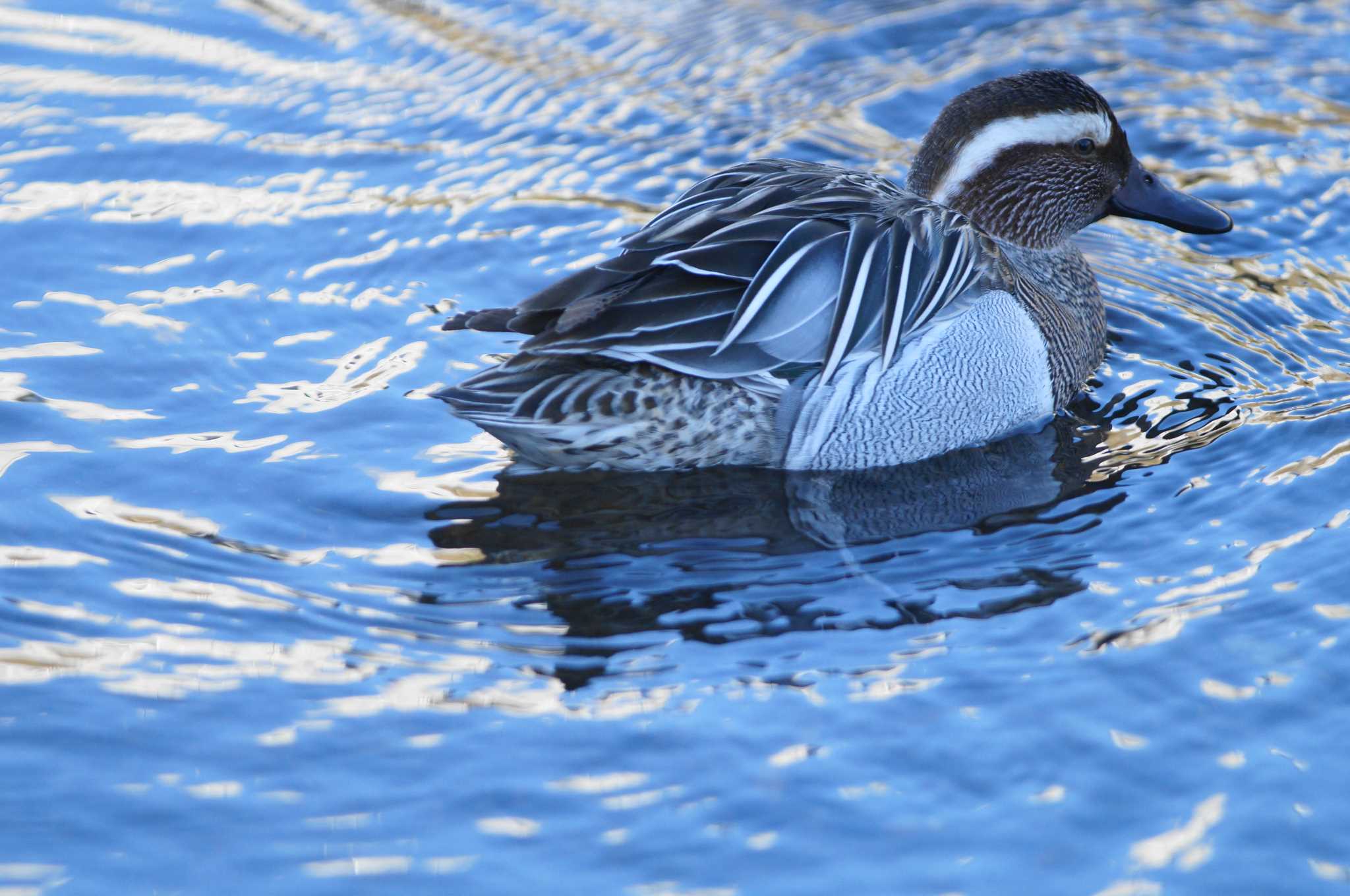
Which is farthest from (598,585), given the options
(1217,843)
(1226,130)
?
(1226,130)

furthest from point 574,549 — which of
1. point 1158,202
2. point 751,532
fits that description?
point 1158,202

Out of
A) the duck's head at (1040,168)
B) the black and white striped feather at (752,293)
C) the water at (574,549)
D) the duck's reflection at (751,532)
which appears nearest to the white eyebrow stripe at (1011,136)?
the duck's head at (1040,168)

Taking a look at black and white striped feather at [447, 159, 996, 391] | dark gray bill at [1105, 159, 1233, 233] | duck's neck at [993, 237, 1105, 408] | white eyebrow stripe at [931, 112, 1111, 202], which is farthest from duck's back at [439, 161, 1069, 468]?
dark gray bill at [1105, 159, 1233, 233]

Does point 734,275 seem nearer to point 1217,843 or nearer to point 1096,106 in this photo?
point 1096,106

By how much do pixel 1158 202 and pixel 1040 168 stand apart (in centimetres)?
60

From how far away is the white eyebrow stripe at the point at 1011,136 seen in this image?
20.5 ft

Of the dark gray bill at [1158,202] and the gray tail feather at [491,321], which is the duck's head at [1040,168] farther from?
the gray tail feather at [491,321]

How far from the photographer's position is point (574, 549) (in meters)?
5.07

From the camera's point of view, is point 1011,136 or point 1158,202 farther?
point 1158,202

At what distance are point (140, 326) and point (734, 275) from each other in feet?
8.64

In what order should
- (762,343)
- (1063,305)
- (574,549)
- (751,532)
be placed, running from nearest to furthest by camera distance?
1. (574,549)
2. (751,532)
3. (762,343)
4. (1063,305)

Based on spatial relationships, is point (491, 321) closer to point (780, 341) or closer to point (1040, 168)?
point (780, 341)

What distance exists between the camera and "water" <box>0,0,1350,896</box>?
3.85 meters

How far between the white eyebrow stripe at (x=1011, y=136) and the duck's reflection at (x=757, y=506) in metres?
1.25
